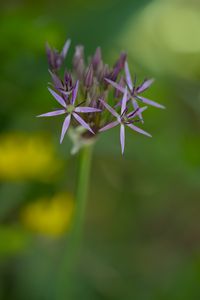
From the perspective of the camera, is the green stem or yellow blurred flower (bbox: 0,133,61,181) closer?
the green stem

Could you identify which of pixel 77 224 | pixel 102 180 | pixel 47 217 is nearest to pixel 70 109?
pixel 77 224

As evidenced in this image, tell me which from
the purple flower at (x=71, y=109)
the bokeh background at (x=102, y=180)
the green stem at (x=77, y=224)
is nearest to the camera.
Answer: the purple flower at (x=71, y=109)

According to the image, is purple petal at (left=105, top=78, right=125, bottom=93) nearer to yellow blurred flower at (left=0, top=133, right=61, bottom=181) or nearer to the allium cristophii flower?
the allium cristophii flower

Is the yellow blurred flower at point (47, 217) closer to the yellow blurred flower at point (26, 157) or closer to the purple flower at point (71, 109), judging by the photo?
the yellow blurred flower at point (26, 157)

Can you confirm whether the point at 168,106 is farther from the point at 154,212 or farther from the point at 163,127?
the point at 154,212

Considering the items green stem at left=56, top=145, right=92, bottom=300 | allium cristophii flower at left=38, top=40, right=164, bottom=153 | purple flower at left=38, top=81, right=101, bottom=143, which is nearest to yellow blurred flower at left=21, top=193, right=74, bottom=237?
green stem at left=56, top=145, right=92, bottom=300

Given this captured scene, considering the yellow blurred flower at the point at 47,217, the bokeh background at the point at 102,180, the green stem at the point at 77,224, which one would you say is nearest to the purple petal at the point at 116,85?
the green stem at the point at 77,224
